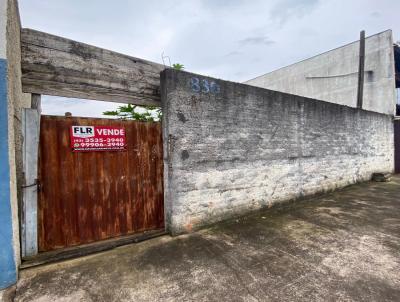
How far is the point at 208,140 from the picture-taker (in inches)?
156

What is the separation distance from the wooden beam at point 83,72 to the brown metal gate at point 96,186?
0.40m

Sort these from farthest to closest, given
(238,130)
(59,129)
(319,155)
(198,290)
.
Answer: (319,155)
(238,130)
(59,129)
(198,290)

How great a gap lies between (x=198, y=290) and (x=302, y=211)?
3.45 m

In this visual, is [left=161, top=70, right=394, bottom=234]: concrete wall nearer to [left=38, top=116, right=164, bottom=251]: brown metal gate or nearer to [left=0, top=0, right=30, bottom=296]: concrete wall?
[left=38, top=116, right=164, bottom=251]: brown metal gate

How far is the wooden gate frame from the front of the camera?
9.09 ft

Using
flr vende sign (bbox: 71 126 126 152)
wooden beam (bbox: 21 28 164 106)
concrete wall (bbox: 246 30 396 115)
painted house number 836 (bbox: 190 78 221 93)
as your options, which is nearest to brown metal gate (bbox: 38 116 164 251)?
flr vende sign (bbox: 71 126 126 152)

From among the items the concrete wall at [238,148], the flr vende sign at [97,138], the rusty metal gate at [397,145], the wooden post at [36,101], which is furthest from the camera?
the rusty metal gate at [397,145]

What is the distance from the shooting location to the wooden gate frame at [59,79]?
2.77 m

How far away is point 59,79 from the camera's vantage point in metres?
2.98

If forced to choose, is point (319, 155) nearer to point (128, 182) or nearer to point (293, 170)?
point (293, 170)

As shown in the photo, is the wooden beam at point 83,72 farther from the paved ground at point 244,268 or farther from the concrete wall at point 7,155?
the paved ground at point 244,268

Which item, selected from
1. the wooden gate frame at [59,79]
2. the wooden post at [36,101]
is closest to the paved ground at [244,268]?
the wooden gate frame at [59,79]

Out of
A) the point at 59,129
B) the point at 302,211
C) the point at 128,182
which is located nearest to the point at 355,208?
the point at 302,211

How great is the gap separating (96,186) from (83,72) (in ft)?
5.37
